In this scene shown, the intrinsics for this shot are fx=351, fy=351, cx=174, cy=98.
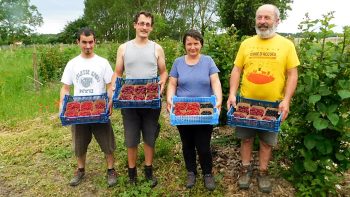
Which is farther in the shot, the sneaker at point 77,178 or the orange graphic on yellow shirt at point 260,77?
the sneaker at point 77,178

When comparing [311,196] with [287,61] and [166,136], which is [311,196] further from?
[166,136]

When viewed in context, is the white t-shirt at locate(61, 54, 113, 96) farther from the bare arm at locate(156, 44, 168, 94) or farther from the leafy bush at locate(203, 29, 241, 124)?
the leafy bush at locate(203, 29, 241, 124)

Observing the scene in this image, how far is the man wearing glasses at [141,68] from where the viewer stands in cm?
382

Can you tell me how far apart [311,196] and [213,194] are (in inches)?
42.2

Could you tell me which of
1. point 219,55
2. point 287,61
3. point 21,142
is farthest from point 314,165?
point 21,142

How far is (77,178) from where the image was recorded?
452 centimetres

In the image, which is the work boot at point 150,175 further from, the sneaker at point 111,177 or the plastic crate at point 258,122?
the plastic crate at point 258,122

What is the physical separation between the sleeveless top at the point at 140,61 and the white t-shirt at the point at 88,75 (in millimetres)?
303

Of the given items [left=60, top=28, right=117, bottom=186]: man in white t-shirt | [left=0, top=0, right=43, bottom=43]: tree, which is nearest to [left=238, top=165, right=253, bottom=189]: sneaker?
[left=60, top=28, right=117, bottom=186]: man in white t-shirt

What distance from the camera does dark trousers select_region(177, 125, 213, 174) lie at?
12.5 ft

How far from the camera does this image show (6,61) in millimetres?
16016

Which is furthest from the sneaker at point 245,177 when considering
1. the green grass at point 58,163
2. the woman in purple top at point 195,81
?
the woman in purple top at point 195,81

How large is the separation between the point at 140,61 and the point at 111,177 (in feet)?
5.15

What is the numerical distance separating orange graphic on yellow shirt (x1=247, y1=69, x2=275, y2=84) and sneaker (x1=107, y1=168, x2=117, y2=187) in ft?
6.89
